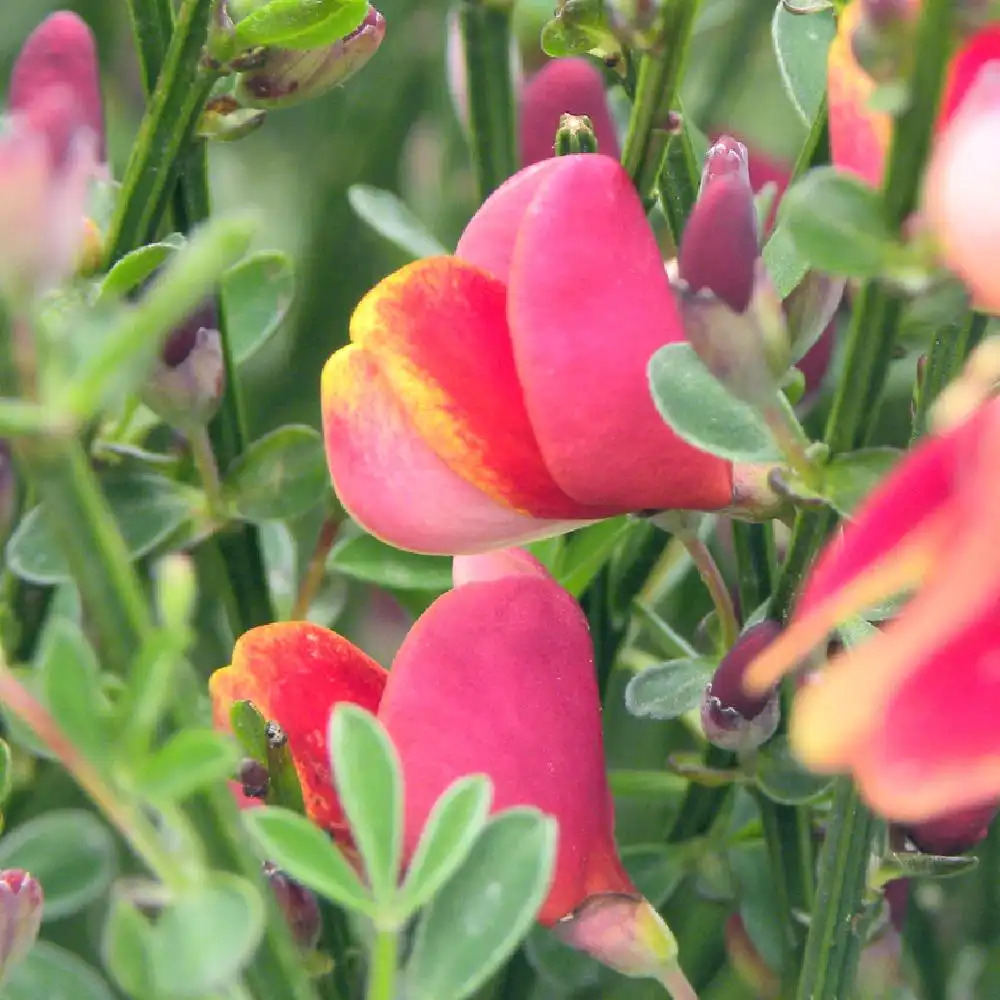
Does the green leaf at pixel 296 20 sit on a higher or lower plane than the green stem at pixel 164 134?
higher

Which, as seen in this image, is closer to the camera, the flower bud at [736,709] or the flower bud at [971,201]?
the flower bud at [971,201]

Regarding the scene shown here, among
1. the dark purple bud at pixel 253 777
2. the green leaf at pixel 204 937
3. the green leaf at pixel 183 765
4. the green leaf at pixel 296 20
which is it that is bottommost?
the dark purple bud at pixel 253 777

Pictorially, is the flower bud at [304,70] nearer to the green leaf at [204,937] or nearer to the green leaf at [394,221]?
the green leaf at [394,221]

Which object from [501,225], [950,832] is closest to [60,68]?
[501,225]

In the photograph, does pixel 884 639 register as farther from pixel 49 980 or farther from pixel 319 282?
pixel 319 282

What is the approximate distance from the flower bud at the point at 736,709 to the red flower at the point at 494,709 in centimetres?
2

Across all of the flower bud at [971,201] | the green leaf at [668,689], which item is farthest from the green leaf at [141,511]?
the flower bud at [971,201]

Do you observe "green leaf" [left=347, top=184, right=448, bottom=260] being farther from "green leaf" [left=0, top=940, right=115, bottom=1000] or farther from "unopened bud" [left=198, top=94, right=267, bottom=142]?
"green leaf" [left=0, top=940, right=115, bottom=1000]

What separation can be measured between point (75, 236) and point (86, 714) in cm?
5

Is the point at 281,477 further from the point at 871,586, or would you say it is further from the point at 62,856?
the point at 871,586

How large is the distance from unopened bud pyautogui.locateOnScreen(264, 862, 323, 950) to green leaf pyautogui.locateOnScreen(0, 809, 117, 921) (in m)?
0.04

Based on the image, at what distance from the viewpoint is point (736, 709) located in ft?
0.93

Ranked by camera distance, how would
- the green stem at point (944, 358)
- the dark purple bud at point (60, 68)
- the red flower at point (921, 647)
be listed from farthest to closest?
1. the dark purple bud at point (60, 68)
2. the green stem at point (944, 358)
3. the red flower at point (921, 647)

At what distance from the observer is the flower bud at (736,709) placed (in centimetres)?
27
